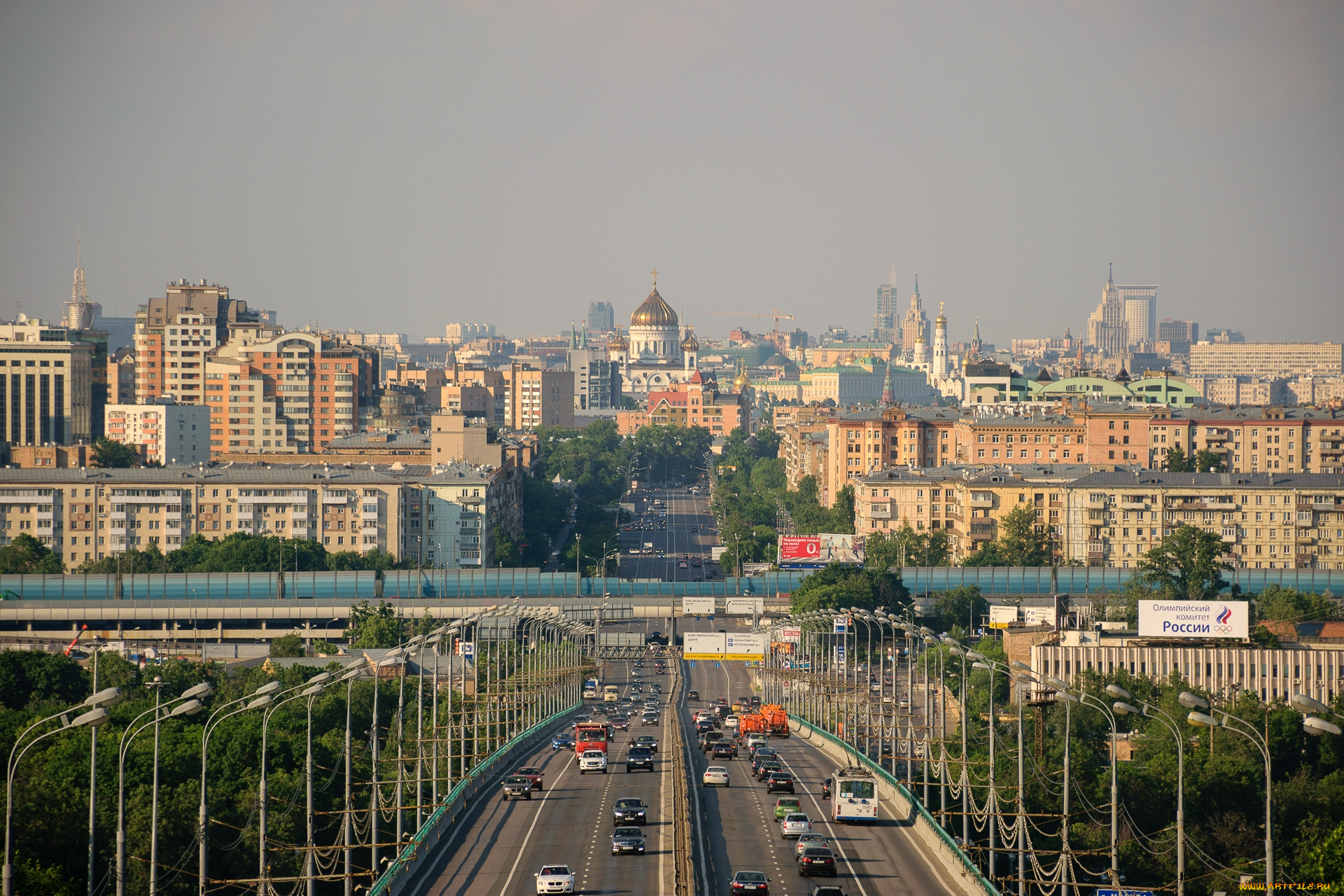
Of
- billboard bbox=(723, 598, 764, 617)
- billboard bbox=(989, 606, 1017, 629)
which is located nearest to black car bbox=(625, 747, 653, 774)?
billboard bbox=(989, 606, 1017, 629)

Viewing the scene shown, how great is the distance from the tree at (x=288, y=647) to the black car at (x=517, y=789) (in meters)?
38.4

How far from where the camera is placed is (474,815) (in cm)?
4841

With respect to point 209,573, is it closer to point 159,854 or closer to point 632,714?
point 632,714

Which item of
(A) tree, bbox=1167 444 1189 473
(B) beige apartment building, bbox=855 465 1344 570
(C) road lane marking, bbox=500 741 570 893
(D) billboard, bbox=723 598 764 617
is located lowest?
(C) road lane marking, bbox=500 741 570 893

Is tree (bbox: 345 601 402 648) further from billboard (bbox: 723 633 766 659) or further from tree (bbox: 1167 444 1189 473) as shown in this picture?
tree (bbox: 1167 444 1189 473)

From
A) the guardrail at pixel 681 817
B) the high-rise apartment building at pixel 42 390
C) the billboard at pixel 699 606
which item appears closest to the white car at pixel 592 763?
the guardrail at pixel 681 817

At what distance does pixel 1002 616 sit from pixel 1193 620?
21927 millimetres

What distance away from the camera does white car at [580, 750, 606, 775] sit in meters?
56.9

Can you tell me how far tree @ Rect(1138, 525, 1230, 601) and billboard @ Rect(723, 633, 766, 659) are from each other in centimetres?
2252

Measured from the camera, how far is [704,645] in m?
99.8

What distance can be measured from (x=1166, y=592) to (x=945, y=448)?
5688cm

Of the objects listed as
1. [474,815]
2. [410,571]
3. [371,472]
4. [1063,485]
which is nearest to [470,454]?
[371,472]

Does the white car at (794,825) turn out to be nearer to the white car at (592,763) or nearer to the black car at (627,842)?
the black car at (627,842)

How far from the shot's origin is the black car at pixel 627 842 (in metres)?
41.6
